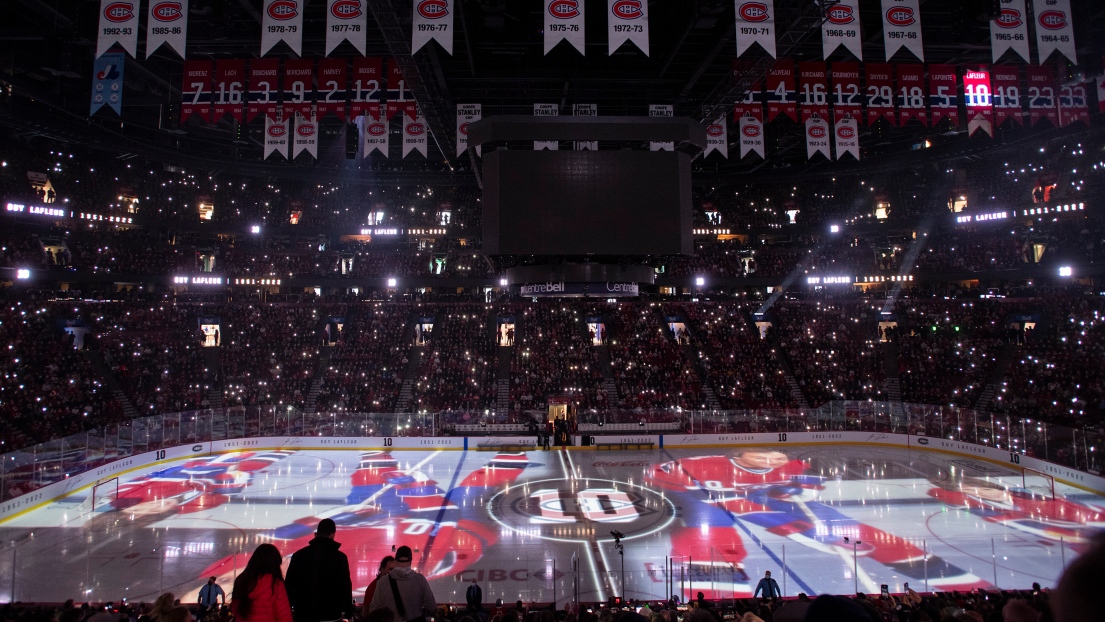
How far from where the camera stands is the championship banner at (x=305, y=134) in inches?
786

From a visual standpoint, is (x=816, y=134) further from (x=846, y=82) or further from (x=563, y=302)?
(x=563, y=302)

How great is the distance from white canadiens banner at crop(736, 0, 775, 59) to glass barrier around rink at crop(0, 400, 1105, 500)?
18923mm

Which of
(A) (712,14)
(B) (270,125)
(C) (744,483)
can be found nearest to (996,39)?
(A) (712,14)

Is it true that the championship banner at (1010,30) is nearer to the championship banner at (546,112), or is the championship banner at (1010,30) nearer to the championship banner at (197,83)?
the championship banner at (546,112)

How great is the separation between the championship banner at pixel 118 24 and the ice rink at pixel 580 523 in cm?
1123

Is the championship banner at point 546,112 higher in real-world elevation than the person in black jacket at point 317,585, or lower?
higher

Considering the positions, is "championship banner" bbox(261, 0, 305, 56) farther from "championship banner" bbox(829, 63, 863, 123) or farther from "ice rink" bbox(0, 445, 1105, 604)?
"championship banner" bbox(829, 63, 863, 123)

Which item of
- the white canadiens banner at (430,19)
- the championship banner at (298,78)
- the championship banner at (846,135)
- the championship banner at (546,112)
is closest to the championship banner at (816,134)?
the championship banner at (846,135)

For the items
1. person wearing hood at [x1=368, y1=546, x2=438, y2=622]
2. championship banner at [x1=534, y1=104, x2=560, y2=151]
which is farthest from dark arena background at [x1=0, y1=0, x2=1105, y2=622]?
person wearing hood at [x1=368, y1=546, x2=438, y2=622]

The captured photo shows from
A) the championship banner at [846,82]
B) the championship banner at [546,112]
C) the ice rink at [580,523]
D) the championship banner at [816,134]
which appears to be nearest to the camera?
the ice rink at [580,523]

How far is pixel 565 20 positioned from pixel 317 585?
12137 mm

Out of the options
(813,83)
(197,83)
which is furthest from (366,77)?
(813,83)

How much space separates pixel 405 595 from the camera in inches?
191

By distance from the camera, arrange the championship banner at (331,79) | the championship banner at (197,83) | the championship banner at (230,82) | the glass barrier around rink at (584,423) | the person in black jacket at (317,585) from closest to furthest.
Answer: the person in black jacket at (317,585)
the championship banner at (230,82)
the championship banner at (331,79)
the championship banner at (197,83)
the glass barrier around rink at (584,423)
